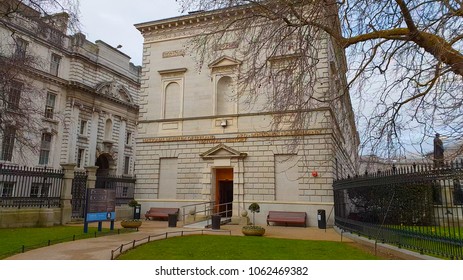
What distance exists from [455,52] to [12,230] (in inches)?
702

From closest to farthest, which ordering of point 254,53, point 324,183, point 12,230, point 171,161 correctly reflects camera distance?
point 254,53
point 12,230
point 324,183
point 171,161

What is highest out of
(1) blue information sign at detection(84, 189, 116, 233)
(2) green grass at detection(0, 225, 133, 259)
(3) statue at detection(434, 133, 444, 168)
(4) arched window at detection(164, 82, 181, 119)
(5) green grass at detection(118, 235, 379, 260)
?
(4) arched window at detection(164, 82, 181, 119)

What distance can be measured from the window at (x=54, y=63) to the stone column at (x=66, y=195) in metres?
19.5

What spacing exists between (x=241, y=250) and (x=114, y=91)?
35926 mm

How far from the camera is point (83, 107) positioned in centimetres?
3734

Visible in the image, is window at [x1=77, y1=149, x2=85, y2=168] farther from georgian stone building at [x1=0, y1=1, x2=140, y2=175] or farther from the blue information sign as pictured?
the blue information sign

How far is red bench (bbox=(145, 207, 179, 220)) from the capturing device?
22609 millimetres

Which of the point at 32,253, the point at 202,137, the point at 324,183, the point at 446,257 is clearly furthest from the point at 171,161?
the point at 446,257

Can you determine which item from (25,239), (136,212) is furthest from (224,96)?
(25,239)

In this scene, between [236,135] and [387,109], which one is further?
[236,135]

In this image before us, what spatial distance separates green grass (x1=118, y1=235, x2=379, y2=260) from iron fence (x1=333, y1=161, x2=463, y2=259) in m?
1.24

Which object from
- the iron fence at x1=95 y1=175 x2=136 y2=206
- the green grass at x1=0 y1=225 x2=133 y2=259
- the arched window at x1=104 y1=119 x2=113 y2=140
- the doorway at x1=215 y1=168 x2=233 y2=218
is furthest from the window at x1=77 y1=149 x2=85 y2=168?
the green grass at x1=0 y1=225 x2=133 y2=259

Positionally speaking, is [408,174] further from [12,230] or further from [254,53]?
[12,230]

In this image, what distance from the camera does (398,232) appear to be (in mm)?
10391
